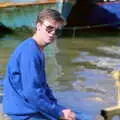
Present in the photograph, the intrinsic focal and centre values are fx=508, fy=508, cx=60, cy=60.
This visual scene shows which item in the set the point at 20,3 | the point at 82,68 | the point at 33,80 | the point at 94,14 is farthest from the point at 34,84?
the point at 94,14

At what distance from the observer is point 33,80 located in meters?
3.42

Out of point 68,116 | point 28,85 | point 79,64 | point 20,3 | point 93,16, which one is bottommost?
point 93,16

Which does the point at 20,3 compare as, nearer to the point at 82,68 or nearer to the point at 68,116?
the point at 82,68

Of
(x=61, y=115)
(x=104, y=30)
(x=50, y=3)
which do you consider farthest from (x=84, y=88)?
(x=104, y=30)

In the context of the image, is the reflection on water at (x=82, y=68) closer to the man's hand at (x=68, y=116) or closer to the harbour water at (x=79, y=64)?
the harbour water at (x=79, y=64)

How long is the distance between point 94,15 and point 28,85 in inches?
560

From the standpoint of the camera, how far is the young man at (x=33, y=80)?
3424 mm

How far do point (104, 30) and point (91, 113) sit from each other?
11.0 m

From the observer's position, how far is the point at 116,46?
47.5 feet

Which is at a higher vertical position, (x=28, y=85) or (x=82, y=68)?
(x=28, y=85)

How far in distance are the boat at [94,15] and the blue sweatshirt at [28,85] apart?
1342cm

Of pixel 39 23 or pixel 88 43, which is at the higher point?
Result: pixel 39 23

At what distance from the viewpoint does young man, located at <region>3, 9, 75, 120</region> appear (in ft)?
11.2

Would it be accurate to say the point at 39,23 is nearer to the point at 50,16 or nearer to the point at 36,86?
the point at 50,16
